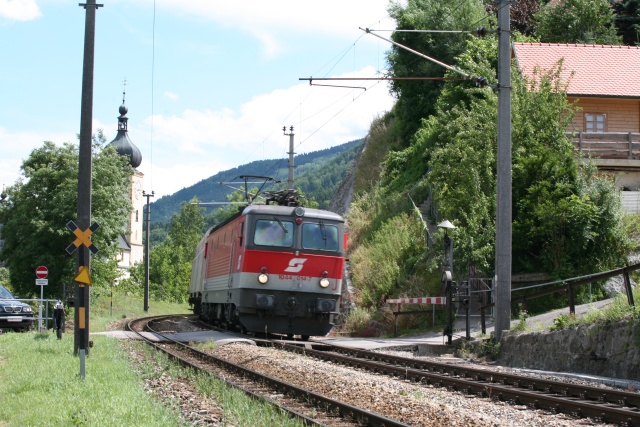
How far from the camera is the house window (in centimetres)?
3378

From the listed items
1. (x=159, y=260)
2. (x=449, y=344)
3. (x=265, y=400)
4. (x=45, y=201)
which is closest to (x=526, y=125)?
(x=449, y=344)

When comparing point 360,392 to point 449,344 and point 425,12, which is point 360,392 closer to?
point 449,344

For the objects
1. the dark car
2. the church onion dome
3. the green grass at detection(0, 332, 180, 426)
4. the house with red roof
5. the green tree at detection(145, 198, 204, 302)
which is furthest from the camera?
the church onion dome

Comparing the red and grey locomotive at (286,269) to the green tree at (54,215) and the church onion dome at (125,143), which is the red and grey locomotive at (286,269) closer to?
the green tree at (54,215)

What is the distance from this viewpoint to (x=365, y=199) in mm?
39125

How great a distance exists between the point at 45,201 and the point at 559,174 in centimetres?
2420

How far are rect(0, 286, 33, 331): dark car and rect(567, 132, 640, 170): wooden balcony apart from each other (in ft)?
62.5

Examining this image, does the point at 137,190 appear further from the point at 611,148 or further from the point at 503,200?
the point at 503,200

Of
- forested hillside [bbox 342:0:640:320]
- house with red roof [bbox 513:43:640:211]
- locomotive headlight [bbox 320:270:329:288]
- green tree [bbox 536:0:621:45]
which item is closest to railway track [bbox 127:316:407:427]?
locomotive headlight [bbox 320:270:329:288]

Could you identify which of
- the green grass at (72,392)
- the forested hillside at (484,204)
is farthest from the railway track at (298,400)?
the forested hillside at (484,204)

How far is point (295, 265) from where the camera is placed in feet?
72.7

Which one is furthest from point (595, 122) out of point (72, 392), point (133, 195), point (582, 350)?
point (133, 195)

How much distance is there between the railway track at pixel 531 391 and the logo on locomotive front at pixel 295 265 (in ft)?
20.6

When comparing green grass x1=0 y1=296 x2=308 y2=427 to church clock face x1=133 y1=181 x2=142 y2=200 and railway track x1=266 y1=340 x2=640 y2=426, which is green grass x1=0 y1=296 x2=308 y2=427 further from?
church clock face x1=133 y1=181 x2=142 y2=200
